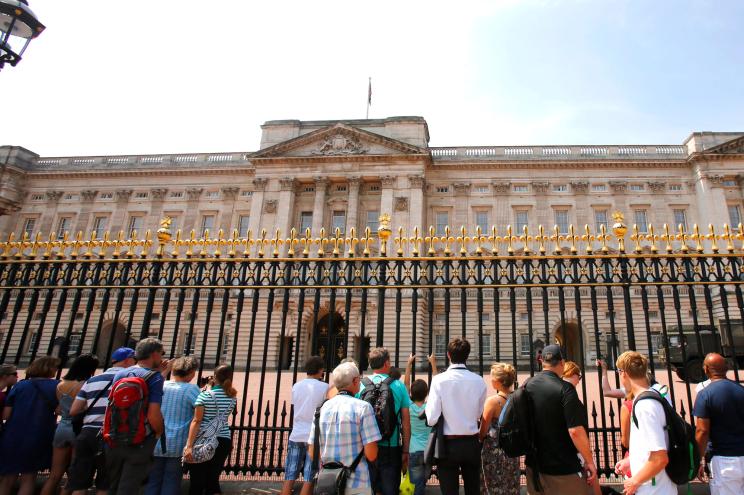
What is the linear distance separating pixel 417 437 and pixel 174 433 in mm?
2470

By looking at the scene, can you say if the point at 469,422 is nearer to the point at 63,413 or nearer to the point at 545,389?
the point at 545,389

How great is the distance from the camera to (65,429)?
15.6 ft

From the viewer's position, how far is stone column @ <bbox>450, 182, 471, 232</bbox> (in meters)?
33.5

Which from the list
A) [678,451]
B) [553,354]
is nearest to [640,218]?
[553,354]

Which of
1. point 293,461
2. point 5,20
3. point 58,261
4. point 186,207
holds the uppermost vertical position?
point 186,207

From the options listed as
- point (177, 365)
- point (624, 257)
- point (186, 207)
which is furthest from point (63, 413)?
point (186, 207)

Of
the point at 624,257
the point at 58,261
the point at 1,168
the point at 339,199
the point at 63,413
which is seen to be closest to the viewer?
the point at 63,413

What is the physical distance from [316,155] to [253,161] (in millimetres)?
4770

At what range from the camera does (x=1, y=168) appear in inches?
1421

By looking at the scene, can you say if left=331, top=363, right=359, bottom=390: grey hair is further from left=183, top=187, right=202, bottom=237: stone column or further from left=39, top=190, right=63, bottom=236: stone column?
left=39, top=190, right=63, bottom=236: stone column

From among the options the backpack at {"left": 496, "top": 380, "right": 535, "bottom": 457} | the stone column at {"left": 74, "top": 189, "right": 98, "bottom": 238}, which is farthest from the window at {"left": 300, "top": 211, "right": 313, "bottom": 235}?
the backpack at {"left": 496, "top": 380, "right": 535, "bottom": 457}

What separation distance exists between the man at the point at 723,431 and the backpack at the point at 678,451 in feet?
2.81

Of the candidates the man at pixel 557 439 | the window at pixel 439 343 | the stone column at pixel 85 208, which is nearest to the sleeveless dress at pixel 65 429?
the man at pixel 557 439

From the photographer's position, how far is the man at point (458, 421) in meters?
4.19
